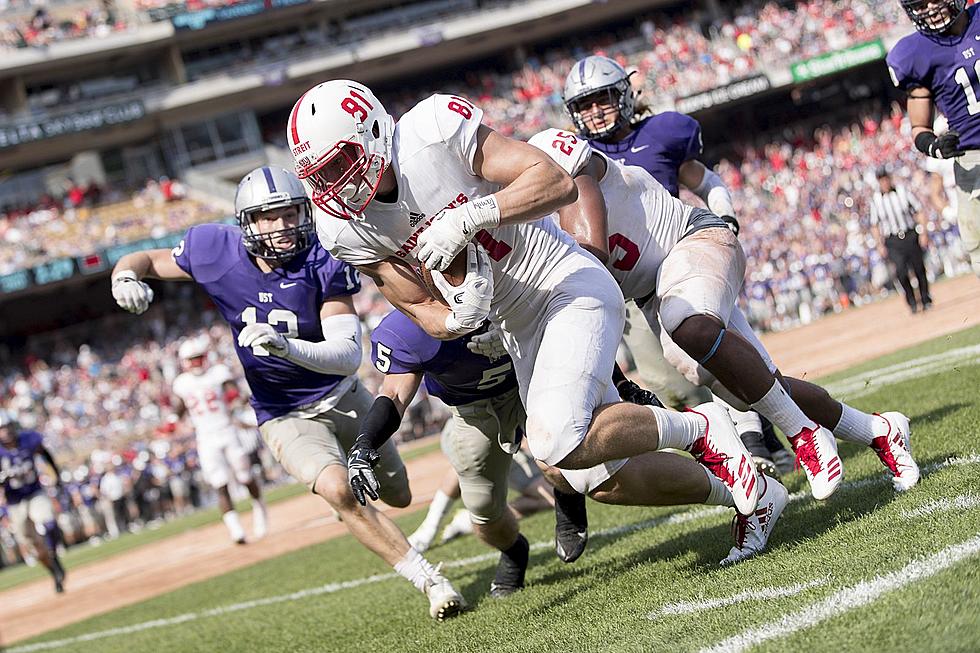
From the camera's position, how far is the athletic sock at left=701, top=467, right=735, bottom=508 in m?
4.21

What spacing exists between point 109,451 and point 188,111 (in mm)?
13208

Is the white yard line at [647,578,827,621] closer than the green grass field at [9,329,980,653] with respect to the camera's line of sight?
No

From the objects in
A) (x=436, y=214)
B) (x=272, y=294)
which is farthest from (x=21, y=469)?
(x=436, y=214)

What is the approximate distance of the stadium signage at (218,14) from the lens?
32312mm

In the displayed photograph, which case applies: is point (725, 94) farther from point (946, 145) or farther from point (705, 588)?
point (705, 588)

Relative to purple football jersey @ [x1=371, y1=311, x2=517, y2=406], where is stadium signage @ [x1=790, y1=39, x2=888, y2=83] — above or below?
above

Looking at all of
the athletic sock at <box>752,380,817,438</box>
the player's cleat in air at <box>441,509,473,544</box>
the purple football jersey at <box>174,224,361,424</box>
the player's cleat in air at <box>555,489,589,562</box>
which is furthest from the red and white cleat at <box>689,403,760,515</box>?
the player's cleat in air at <box>441,509,473,544</box>

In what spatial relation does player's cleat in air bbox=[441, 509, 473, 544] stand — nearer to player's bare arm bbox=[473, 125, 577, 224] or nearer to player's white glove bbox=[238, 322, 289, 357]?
player's white glove bbox=[238, 322, 289, 357]

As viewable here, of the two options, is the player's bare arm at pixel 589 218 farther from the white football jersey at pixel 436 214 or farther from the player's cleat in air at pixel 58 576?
the player's cleat in air at pixel 58 576

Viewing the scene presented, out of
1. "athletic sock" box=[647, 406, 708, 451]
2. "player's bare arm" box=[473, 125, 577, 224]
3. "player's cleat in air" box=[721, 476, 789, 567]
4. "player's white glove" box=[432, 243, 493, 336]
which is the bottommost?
"player's cleat in air" box=[721, 476, 789, 567]

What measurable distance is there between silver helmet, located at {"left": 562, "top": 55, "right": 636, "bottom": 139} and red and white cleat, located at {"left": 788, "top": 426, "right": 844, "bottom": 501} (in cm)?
217

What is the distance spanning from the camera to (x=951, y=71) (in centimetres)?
607

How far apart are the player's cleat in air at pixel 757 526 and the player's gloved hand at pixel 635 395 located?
497 mm

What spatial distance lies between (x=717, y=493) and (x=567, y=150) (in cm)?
139
